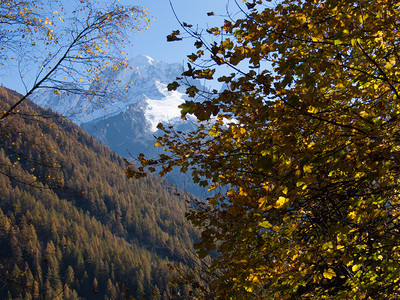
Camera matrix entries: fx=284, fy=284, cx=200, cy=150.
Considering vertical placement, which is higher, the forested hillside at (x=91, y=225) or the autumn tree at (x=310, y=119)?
the forested hillside at (x=91, y=225)

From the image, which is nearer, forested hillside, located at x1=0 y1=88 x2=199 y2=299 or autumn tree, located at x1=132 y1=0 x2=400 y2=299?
autumn tree, located at x1=132 y1=0 x2=400 y2=299

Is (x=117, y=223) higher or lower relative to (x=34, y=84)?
higher

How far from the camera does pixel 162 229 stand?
140375 mm

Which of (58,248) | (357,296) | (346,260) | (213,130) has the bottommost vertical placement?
(357,296)

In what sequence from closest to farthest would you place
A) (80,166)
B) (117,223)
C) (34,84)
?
(34,84), (117,223), (80,166)

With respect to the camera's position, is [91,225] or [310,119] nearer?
[310,119]

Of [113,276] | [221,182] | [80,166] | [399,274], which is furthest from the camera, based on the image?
[80,166]

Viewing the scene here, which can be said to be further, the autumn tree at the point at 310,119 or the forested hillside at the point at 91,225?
the forested hillside at the point at 91,225

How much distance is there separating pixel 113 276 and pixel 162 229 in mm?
50583

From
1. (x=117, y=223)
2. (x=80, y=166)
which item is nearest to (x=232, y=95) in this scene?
(x=117, y=223)

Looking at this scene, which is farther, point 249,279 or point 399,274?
point 249,279

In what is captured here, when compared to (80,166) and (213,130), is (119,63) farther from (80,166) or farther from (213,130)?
(80,166)

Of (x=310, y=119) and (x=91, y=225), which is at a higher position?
(x=91, y=225)

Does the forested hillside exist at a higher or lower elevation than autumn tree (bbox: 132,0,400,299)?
higher
